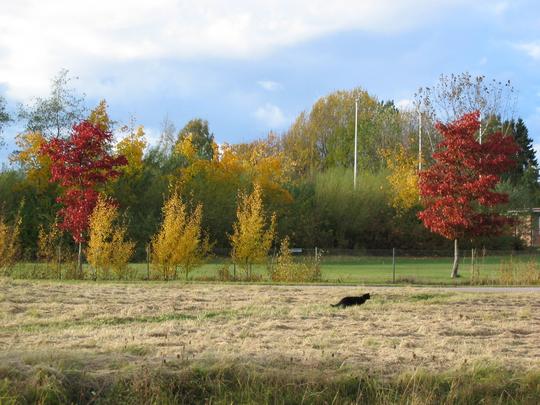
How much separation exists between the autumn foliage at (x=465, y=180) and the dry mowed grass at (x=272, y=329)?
32.1ft

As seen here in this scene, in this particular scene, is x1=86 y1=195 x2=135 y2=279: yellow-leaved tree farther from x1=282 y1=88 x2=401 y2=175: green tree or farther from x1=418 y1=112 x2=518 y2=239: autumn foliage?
x1=282 y1=88 x2=401 y2=175: green tree

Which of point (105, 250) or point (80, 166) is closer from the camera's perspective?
point (105, 250)

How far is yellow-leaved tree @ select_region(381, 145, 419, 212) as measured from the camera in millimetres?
46312

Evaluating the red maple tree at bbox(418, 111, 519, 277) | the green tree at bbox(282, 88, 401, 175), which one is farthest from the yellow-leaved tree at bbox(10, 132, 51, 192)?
the green tree at bbox(282, 88, 401, 175)

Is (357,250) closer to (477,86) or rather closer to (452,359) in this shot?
(477,86)

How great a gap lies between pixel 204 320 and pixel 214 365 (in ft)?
14.5

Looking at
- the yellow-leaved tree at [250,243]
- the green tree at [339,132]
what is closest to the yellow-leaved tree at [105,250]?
the yellow-leaved tree at [250,243]

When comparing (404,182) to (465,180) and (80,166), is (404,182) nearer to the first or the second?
(465,180)

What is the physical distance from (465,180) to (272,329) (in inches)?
717

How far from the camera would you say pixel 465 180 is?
27.7 meters

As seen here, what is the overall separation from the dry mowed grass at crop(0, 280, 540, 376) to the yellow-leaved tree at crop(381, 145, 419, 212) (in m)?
28.6

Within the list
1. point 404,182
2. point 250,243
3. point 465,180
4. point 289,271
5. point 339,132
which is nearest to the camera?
point 289,271

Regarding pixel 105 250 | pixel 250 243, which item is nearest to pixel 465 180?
pixel 250 243

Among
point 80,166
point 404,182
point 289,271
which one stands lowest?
point 289,271
